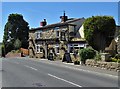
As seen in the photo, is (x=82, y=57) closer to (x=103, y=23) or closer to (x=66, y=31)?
(x=103, y=23)

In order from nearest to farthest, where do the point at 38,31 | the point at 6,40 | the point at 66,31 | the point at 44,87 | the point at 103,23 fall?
the point at 44,87 → the point at 103,23 → the point at 66,31 → the point at 38,31 → the point at 6,40

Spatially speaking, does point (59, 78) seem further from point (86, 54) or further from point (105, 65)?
point (86, 54)

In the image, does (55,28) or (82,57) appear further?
(55,28)

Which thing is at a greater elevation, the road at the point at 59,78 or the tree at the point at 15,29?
the tree at the point at 15,29

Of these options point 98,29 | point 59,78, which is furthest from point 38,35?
point 59,78

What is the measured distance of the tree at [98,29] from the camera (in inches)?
1395

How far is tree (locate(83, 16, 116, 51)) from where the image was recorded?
35.4 metres

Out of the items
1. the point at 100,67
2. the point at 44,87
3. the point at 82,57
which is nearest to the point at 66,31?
the point at 82,57

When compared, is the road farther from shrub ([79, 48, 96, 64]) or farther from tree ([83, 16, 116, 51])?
tree ([83, 16, 116, 51])

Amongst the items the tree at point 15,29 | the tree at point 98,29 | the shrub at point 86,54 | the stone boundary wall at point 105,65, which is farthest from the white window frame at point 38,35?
the tree at point 15,29

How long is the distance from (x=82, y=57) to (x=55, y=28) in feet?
53.9

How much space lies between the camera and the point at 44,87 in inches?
523

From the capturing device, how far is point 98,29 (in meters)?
35.7

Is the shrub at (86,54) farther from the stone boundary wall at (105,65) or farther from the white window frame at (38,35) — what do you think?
the white window frame at (38,35)
